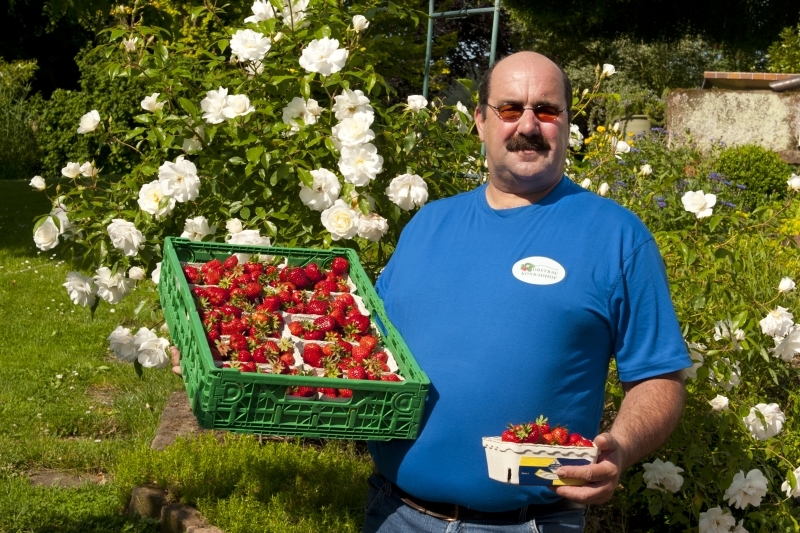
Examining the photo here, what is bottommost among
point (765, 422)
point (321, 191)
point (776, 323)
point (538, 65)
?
point (765, 422)

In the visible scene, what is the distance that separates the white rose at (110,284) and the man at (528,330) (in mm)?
1446

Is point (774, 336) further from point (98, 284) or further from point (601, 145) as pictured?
point (98, 284)

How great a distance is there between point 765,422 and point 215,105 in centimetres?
198

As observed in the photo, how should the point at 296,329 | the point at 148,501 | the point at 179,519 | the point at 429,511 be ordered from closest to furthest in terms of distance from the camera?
the point at 429,511 → the point at 296,329 → the point at 179,519 → the point at 148,501

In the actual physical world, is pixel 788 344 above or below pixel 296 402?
below

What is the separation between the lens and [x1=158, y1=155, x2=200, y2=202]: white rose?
10.1 feet

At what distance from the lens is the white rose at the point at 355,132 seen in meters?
3.02

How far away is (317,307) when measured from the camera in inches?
92.7

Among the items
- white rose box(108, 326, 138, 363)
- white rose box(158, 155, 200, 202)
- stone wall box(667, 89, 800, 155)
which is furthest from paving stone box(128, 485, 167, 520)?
stone wall box(667, 89, 800, 155)

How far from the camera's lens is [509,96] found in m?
2.22

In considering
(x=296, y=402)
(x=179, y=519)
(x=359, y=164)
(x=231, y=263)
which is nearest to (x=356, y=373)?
(x=296, y=402)

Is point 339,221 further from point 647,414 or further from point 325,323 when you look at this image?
point 647,414

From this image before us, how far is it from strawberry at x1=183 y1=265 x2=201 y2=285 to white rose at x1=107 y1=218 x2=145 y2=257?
79cm

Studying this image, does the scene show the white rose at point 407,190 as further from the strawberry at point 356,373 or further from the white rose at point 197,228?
the strawberry at point 356,373
